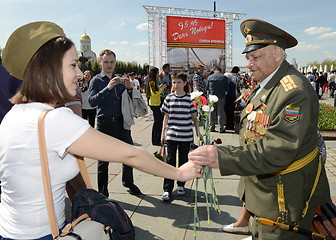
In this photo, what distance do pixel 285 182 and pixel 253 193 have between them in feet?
1.01

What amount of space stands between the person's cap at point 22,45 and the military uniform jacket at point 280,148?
136 cm

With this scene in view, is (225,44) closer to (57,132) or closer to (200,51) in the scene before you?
(200,51)

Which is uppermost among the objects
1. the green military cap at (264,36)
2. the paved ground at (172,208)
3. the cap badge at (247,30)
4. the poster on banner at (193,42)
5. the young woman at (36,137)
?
the poster on banner at (193,42)

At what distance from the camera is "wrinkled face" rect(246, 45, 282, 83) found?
2.22m

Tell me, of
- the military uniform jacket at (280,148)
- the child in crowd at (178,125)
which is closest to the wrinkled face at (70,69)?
the military uniform jacket at (280,148)

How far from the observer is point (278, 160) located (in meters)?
1.81

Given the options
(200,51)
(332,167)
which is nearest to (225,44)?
(200,51)

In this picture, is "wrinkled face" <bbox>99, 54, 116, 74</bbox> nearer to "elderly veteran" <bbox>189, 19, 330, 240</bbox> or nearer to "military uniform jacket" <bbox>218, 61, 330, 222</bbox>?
"elderly veteran" <bbox>189, 19, 330, 240</bbox>

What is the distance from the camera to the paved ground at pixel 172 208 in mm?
3406

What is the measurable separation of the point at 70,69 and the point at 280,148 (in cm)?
142

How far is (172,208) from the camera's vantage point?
4047 millimetres

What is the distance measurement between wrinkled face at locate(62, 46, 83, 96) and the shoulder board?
1434 millimetres

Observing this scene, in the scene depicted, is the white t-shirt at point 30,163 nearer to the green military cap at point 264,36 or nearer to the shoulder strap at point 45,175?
the shoulder strap at point 45,175

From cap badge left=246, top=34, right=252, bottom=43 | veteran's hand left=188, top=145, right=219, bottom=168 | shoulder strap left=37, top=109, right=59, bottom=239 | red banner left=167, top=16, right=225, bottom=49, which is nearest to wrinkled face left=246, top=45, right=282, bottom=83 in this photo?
cap badge left=246, top=34, right=252, bottom=43
